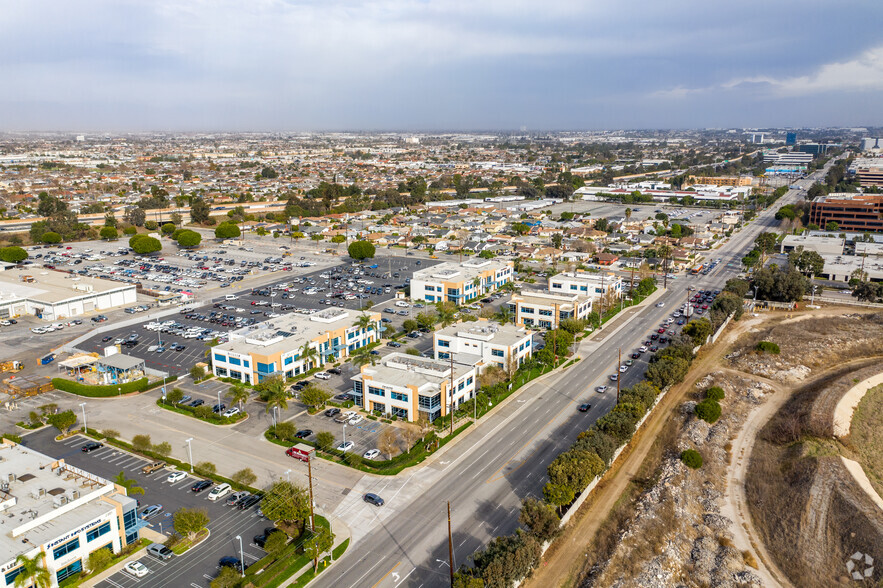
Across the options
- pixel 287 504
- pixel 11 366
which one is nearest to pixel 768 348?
pixel 287 504

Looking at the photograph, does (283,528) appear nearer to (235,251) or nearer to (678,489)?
(678,489)

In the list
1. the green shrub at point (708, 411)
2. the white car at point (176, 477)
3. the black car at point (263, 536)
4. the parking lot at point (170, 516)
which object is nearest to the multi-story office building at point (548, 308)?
the green shrub at point (708, 411)

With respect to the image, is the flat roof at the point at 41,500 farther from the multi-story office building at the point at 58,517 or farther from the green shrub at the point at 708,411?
the green shrub at the point at 708,411

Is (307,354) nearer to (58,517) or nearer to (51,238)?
(58,517)

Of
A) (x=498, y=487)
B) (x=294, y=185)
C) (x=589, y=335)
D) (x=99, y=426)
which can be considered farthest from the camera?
(x=294, y=185)

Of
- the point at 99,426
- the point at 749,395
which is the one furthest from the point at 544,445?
the point at 99,426

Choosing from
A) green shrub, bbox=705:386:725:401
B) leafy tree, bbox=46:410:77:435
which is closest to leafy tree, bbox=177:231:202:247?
leafy tree, bbox=46:410:77:435

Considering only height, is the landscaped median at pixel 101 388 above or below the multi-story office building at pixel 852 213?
below

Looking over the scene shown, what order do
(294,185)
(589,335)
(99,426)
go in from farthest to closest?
1. (294,185)
2. (589,335)
3. (99,426)
